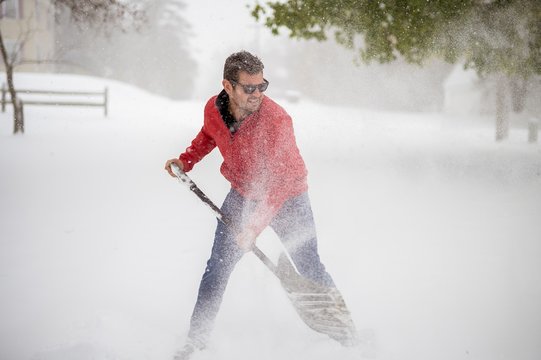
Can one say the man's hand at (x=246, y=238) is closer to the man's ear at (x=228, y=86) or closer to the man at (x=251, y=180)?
the man at (x=251, y=180)

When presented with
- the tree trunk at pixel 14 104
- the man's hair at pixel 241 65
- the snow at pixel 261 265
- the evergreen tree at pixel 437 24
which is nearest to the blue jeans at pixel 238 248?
the snow at pixel 261 265

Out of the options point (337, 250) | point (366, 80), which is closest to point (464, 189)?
point (337, 250)

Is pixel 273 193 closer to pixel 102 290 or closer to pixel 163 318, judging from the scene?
pixel 163 318

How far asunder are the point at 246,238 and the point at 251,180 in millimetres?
320

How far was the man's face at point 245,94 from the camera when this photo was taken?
88.4 inches

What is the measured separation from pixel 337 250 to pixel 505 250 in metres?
1.62

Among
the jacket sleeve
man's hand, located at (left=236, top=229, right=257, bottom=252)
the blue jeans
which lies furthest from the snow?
the jacket sleeve

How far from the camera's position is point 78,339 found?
9.30ft

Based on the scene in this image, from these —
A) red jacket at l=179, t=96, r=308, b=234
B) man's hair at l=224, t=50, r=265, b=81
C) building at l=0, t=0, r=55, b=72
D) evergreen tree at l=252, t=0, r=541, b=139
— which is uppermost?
building at l=0, t=0, r=55, b=72

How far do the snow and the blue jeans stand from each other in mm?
339

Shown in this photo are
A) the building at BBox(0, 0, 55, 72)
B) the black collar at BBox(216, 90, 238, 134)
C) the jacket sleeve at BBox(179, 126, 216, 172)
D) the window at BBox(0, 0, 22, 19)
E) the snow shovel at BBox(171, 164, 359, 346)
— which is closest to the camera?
the black collar at BBox(216, 90, 238, 134)

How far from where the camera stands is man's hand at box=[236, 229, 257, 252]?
2.29 m

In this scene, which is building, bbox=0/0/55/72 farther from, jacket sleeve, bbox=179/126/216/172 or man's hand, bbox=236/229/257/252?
man's hand, bbox=236/229/257/252

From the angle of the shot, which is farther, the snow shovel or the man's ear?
the snow shovel
